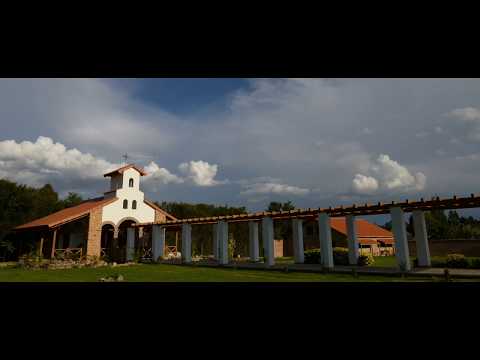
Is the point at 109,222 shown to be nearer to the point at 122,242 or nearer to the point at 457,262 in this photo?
the point at 122,242

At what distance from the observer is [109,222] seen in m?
24.6

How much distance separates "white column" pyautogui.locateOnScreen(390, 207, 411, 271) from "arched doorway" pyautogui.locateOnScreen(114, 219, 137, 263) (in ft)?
60.8

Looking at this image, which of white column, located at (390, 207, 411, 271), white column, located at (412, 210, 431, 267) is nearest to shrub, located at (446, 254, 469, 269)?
white column, located at (412, 210, 431, 267)

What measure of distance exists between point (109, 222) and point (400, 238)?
1875cm

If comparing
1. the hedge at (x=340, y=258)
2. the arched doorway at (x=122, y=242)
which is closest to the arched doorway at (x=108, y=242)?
the arched doorway at (x=122, y=242)

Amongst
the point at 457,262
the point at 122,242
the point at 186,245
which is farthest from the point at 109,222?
the point at 457,262

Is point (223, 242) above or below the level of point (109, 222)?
below

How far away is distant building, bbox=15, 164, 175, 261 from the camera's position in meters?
23.5
